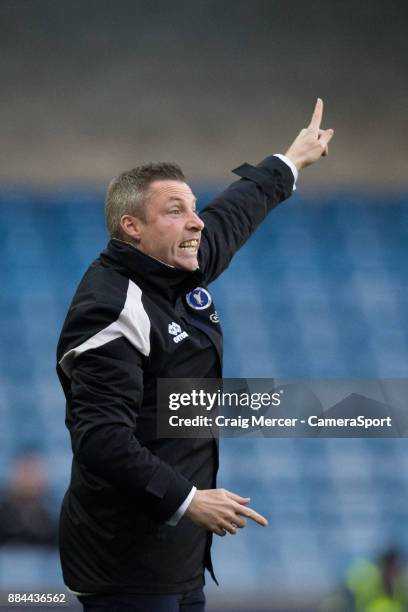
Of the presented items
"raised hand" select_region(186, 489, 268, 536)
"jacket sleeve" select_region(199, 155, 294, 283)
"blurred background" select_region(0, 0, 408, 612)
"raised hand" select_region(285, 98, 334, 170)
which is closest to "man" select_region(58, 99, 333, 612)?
"raised hand" select_region(186, 489, 268, 536)

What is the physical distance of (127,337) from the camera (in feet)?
4.27

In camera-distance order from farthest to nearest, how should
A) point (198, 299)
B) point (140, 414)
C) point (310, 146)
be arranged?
point (310, 146) < point (198, 299) < point (140, 414)

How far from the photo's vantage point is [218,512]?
125 cm

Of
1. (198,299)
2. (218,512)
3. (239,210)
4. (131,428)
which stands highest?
(239,210)

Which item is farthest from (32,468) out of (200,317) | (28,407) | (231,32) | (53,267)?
(200,317)

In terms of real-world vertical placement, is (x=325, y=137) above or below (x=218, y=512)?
above

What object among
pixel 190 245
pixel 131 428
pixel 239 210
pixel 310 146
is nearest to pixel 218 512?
pixel 131 428

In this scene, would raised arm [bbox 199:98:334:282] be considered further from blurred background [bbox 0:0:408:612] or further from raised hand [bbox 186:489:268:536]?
blurred background [bbox 0:0:408:612]

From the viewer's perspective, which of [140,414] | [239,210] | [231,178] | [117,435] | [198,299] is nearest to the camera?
[117,435]

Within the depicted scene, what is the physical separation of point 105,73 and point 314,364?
1608 mm

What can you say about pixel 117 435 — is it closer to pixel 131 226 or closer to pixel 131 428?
pixel 131 428

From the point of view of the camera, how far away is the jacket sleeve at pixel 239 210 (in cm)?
171

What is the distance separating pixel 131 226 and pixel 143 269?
0.31 ft

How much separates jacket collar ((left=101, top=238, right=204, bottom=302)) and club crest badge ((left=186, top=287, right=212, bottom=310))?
4 cm
